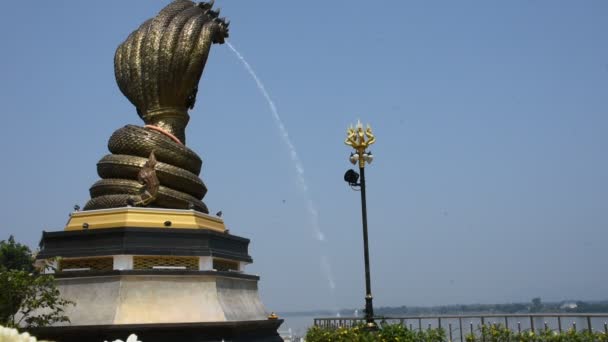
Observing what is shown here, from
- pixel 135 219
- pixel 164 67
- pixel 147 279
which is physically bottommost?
pixel 147 279

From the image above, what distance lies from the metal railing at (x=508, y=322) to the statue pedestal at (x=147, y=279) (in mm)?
4024

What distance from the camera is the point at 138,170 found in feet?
62.4

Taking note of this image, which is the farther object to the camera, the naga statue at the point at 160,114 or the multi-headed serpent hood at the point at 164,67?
the multi-headed serpent hood at the point at 164,67

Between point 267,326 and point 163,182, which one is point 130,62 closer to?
point 163,182

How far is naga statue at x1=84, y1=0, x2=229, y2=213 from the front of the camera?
18.9m

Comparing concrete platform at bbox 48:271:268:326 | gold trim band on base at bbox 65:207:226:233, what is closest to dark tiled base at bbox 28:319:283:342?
concrete platform at bbox 48:271:268:326

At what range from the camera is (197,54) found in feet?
69.6

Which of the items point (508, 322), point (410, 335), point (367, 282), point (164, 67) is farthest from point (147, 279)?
point (508, 322)

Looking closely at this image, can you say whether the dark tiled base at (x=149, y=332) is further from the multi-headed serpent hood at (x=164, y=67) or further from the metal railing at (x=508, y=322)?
the multi-headed serpent hood at (x=164, y=67)

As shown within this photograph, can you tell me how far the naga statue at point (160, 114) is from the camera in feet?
62.1

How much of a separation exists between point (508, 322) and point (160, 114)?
486 inches

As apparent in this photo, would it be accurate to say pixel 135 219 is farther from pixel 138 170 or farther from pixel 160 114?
pixel 160 114

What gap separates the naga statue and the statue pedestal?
1.18 meters

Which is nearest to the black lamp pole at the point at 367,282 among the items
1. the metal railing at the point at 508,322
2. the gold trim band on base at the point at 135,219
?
the metal railing at the point at 508,322
